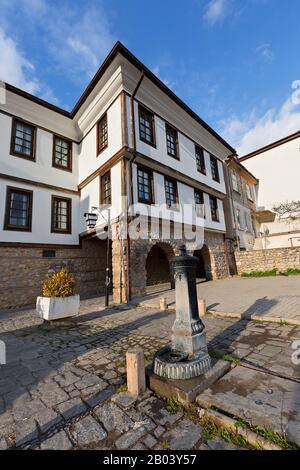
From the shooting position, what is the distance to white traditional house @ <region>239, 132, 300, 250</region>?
2031cm

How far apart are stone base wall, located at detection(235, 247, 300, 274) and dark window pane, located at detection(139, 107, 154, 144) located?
1051 cm

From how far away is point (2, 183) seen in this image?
9.49 meters

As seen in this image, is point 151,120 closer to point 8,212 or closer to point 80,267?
point 8,212

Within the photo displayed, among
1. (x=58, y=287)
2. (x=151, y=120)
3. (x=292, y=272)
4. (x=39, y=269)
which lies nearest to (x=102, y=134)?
(x=151, y=120)

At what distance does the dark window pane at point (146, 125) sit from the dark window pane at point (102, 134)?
68.9 inches

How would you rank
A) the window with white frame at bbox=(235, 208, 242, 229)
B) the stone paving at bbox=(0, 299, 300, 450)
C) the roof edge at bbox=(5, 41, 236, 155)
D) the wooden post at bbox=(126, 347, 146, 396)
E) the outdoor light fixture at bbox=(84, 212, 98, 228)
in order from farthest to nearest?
1. the window with white frame at bbox=(235, 208, 242, 229)
2. the outdoor light fixture at bbox=(84, 212, 98, 228)
3. the roof edge at bbox=(5, 41, 236, 155)
4. the wooden post at bbox=(126, 347, 146, 396)
5. the stone paving at bbox=(0, 299, 300, 450)


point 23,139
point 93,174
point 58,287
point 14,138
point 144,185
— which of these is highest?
point 23,139

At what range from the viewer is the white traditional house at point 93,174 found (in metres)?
9.13

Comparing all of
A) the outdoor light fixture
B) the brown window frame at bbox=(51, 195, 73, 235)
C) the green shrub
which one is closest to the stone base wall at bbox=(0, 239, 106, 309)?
the brown window frame at bbox=(51, 195, 73, 235)

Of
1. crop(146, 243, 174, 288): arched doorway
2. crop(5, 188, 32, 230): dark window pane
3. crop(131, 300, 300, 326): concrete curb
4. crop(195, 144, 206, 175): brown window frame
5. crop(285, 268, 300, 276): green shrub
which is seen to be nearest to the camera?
crop(131, 300, 300, 326): concrete curb

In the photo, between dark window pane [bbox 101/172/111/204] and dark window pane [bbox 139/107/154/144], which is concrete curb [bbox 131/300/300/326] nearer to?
A: dark window pane [bbox 101/172/111/204]

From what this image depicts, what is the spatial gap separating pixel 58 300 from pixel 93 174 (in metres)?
6.78

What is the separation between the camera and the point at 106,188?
10328 mm
